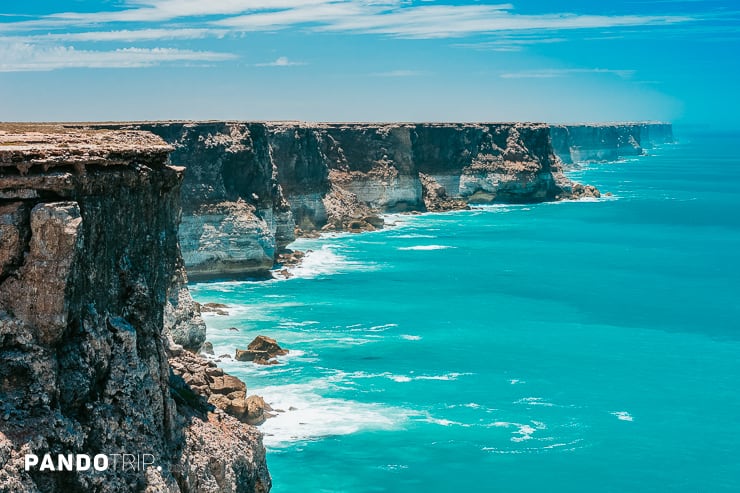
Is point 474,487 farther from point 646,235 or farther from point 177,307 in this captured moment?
point 646,235

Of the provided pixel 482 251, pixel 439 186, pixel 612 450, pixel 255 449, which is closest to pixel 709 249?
pixel 482 251

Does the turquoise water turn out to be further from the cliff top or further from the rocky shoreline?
the cliff top

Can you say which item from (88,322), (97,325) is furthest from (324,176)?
(88,322)

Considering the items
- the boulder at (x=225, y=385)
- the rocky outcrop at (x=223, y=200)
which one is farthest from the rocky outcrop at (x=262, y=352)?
the rocky outcrop at (x=223, y=200)

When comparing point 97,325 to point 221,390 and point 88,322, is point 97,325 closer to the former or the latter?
point 88,322

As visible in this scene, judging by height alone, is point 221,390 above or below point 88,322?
below

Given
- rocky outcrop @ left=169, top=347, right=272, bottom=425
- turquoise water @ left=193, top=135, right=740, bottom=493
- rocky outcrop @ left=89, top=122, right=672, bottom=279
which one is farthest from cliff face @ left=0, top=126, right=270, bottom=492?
rocky outcrop @ left=89, top=122, right=672, bottom=279
